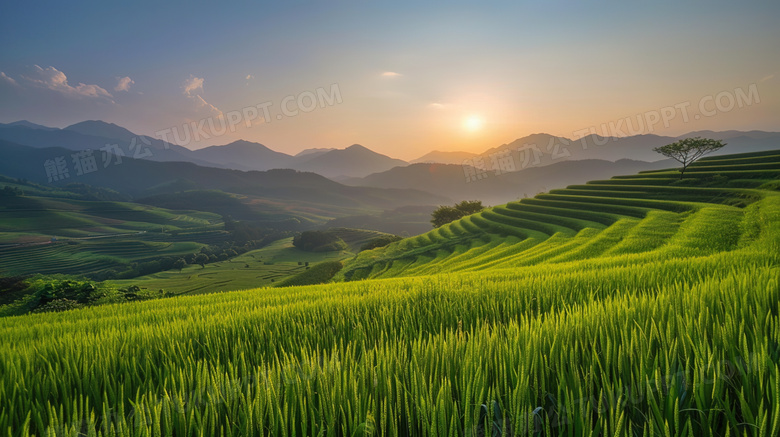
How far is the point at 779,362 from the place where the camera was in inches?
60.6

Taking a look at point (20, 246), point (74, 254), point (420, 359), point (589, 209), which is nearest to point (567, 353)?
point (420, 359)

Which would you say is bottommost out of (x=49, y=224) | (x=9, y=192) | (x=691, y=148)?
(x=691, y=148)

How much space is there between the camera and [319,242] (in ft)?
444

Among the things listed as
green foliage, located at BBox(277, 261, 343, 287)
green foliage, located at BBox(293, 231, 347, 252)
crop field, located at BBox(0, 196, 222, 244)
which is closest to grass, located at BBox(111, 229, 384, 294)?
green foliage, located at BBox(293, 231, 347, 252)

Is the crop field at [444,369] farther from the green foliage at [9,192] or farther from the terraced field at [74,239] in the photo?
the green foliage at [9,192]

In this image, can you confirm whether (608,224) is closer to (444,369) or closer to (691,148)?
(691,148)

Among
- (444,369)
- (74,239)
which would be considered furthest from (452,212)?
(74,239)

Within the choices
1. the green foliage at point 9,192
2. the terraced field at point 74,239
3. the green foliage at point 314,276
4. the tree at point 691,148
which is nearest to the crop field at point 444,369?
the tree at point 691,148

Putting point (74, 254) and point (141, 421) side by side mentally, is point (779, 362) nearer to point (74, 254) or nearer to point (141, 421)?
point (141, 421)

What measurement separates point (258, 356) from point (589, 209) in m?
46.9

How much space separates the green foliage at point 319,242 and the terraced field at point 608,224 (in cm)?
7586

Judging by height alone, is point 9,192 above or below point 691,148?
above

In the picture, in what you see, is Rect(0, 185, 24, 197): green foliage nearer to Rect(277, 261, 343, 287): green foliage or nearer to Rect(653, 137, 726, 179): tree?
Rect(277, 261, 343, 287): green foliage

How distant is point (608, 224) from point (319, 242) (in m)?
115
